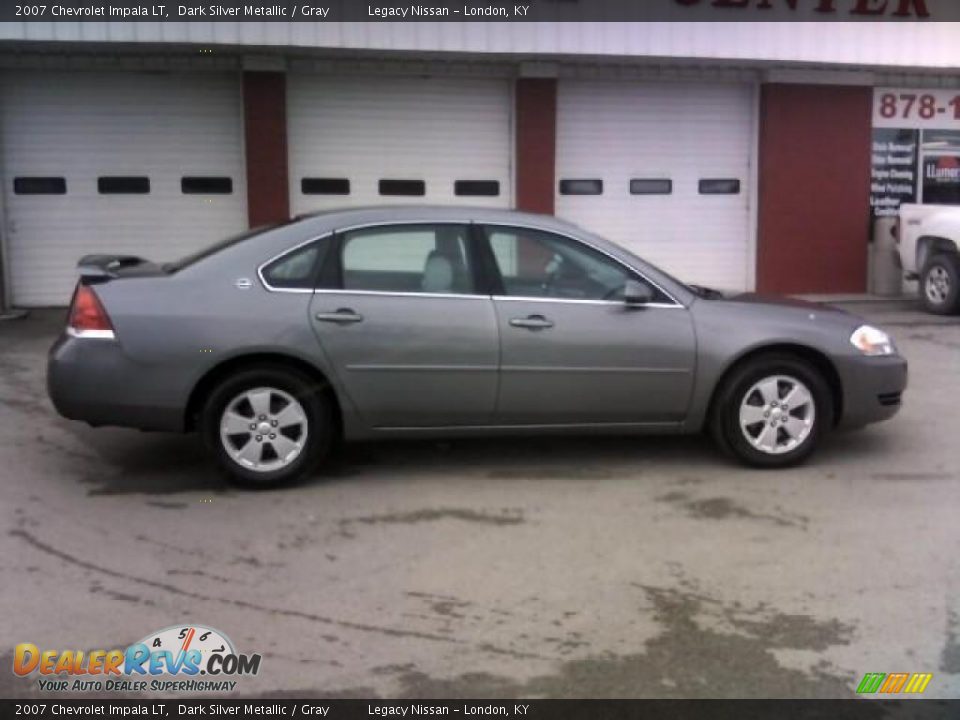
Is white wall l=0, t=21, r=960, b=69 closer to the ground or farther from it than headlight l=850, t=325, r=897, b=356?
farther from it

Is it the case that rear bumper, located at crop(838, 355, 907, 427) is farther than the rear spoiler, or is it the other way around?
rear bumper, located at crop(838, 355, 907, 427)

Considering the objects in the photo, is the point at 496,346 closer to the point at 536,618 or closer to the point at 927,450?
the point at 536,618

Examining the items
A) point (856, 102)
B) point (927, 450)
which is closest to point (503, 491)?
point (927, 450)

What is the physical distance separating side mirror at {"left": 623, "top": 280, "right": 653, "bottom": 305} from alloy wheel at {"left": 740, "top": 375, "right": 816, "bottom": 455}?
0.80 meters

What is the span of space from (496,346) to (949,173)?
425 inches

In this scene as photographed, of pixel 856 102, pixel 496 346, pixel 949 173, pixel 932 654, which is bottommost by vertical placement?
pixel 932 654

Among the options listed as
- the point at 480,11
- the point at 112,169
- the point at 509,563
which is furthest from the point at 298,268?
the point at 112,169

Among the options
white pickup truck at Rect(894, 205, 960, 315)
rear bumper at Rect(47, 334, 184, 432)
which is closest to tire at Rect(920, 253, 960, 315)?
white pickup truck at Rect(894, 205, 960, 315)

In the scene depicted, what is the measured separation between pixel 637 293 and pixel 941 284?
7.62 meters

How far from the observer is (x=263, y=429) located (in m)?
5.39

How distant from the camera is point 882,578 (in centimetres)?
439

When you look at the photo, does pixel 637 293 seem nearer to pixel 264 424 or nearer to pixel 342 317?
pixel 342 317

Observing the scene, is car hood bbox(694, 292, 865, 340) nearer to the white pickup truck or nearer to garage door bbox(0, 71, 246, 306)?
the white pickup truck

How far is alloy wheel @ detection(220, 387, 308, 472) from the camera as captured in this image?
5.37 metres
